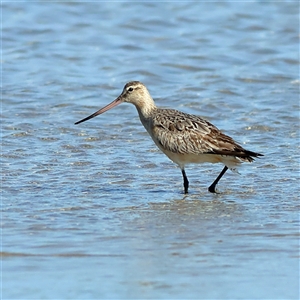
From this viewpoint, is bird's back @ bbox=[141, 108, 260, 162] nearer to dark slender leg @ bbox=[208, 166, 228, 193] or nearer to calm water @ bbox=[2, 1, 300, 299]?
dark slender leg @ bbox=[208, 166, 228, 193]

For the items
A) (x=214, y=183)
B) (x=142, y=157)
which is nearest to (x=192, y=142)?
(x=214, y=183)

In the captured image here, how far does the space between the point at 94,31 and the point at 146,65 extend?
8.14 feet

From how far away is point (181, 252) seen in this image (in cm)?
648

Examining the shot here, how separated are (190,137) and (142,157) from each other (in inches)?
56.2

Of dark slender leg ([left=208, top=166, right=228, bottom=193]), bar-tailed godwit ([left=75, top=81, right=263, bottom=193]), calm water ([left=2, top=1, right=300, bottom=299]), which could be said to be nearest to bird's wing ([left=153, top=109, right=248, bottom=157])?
bar-tailed godwit ([left=75, top=81, right=263, bottom=193])

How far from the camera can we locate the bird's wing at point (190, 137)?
29.2ft

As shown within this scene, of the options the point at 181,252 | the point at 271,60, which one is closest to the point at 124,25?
the point at 271,60

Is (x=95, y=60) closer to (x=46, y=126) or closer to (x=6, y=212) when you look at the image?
(x=46, y=126)

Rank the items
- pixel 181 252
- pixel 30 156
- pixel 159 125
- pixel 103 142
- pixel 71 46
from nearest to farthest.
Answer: pixel 181 252 < pixel 159 125 < pixel 30 156 < pixel 103 142 < pixel 71 46

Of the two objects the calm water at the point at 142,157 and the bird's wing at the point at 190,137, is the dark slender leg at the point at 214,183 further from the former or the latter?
the bird's wing at the point at 190,137

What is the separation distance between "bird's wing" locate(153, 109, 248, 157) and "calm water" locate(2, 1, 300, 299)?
447mm

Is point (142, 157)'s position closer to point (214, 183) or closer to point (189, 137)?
point (189, 137)

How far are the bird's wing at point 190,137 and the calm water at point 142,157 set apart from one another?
0.45 meters

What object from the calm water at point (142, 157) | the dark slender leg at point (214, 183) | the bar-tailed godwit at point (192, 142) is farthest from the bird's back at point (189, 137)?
the calm water at point (142, 157)
